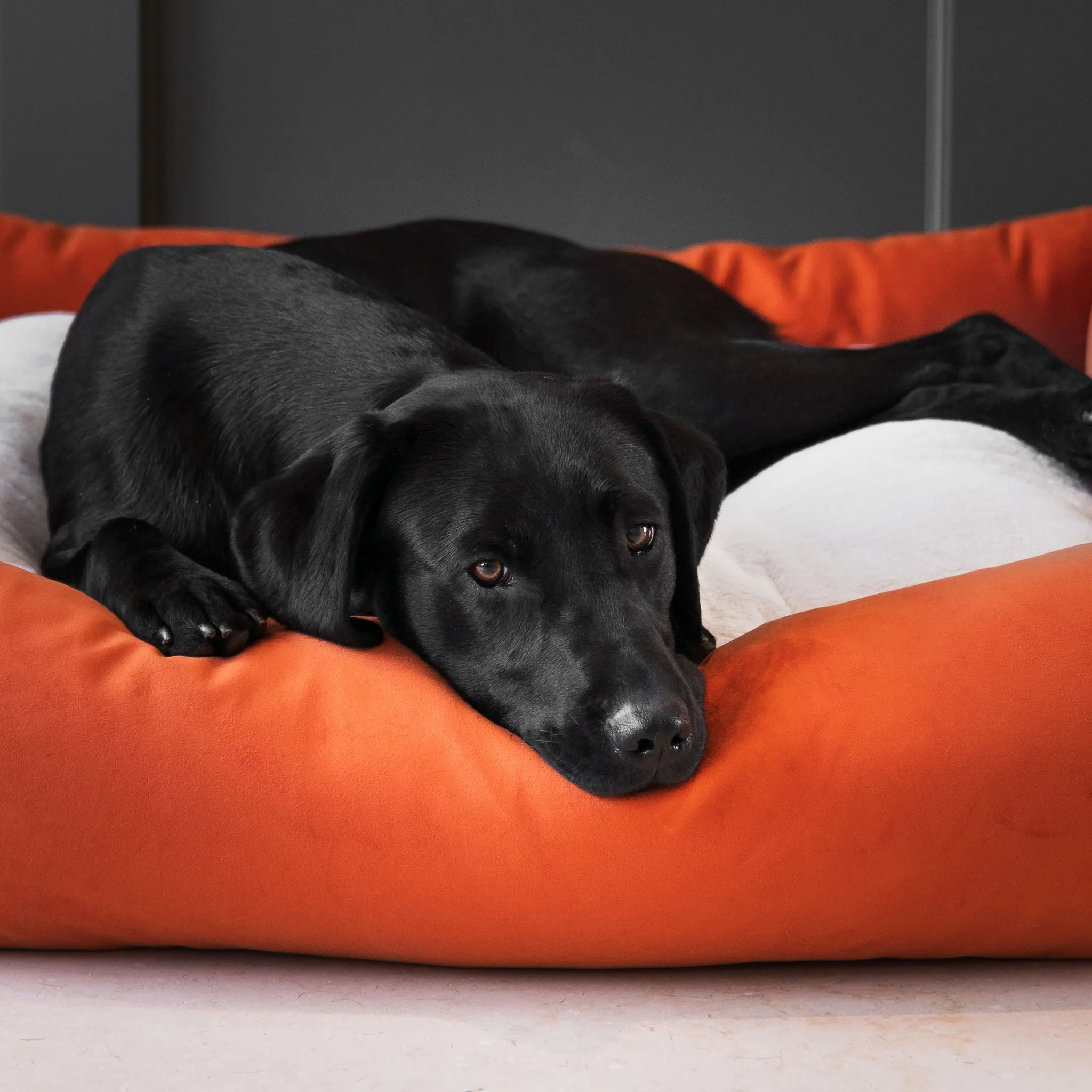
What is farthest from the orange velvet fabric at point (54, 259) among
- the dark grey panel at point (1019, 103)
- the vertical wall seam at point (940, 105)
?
the dark grey panel at point (1019, 103)

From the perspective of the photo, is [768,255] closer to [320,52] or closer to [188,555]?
[320,52]

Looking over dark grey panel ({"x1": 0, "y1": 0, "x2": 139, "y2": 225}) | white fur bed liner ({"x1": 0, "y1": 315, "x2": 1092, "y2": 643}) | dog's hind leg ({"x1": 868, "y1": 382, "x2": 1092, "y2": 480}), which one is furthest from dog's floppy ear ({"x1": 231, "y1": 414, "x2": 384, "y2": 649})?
dark grey panel ({"x1": 0, "y1": 0, "x2": 139, "y2": 225})

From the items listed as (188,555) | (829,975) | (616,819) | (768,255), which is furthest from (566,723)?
(768,255)

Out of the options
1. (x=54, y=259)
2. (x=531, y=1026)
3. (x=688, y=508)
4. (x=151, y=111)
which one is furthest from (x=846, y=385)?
(x=151, y=111)

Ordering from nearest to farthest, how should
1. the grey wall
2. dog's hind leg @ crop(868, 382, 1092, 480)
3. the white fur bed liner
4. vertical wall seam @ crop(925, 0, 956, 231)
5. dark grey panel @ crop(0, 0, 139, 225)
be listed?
1. the white fur bed liner
2. dog's hind leg @ crop(868, 382, 1092, 480)
3. dark grey panel @ crop(0, 0, 139, 225)
4. the grey wall
5. vertical wall seam @ crop(925, 0, 956, 231)

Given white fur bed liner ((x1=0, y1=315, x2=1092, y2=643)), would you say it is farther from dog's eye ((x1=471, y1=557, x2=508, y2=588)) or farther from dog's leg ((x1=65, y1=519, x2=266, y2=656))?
dog's eye ((x1=471, y1=557, x2=508, y2=588))

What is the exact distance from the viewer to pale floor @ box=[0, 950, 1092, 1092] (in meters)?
1.07

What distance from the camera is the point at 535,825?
1230 mm

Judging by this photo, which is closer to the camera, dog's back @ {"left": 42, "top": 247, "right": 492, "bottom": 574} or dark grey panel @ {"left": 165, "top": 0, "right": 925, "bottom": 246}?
dog's back @ {"left": 42, "top": 247, "right": 492, "bottom": 574}

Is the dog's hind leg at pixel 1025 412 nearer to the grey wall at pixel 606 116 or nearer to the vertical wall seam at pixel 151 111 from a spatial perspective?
the grey wall at pixel 606 116

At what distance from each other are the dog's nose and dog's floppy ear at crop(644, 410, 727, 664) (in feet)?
1.08

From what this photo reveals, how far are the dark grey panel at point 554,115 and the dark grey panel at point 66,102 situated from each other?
23 cm

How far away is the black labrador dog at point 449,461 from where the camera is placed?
1.40m

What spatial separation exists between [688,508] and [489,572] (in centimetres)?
35
